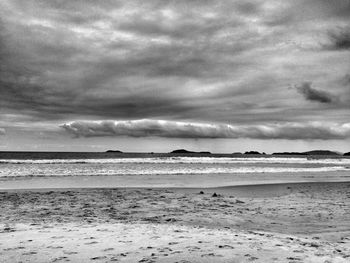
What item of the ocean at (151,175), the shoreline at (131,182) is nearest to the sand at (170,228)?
the shoreline at (131,182)

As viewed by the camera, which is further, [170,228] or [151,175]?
[151,175]

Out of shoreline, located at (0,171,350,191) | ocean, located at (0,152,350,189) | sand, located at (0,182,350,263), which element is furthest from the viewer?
ocean, located at (0,152,350,189)

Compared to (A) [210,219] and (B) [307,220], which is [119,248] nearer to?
(A) [210,219]

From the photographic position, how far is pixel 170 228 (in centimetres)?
836

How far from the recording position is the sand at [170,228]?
6.05m

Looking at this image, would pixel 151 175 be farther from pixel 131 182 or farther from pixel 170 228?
pixel 170 228

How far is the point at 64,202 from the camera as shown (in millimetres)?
12938

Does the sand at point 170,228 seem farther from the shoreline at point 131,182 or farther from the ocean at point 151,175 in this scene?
the ocean at point 151,175

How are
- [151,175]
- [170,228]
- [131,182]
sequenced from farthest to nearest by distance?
[151,175], [131,182], [170,228]

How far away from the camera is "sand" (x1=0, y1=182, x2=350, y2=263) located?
6.05 m

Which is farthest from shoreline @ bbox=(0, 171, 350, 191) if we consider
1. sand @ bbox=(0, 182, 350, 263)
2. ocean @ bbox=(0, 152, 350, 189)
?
sand @ bbox=(0, 182, 350, 263)

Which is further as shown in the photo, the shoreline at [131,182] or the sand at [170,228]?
the shoreline at [131,182]

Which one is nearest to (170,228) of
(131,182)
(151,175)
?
(131,182)

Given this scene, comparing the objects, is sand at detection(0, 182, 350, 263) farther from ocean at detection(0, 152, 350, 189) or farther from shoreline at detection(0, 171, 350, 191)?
ocean at detection(0, 152, 350, 189)
